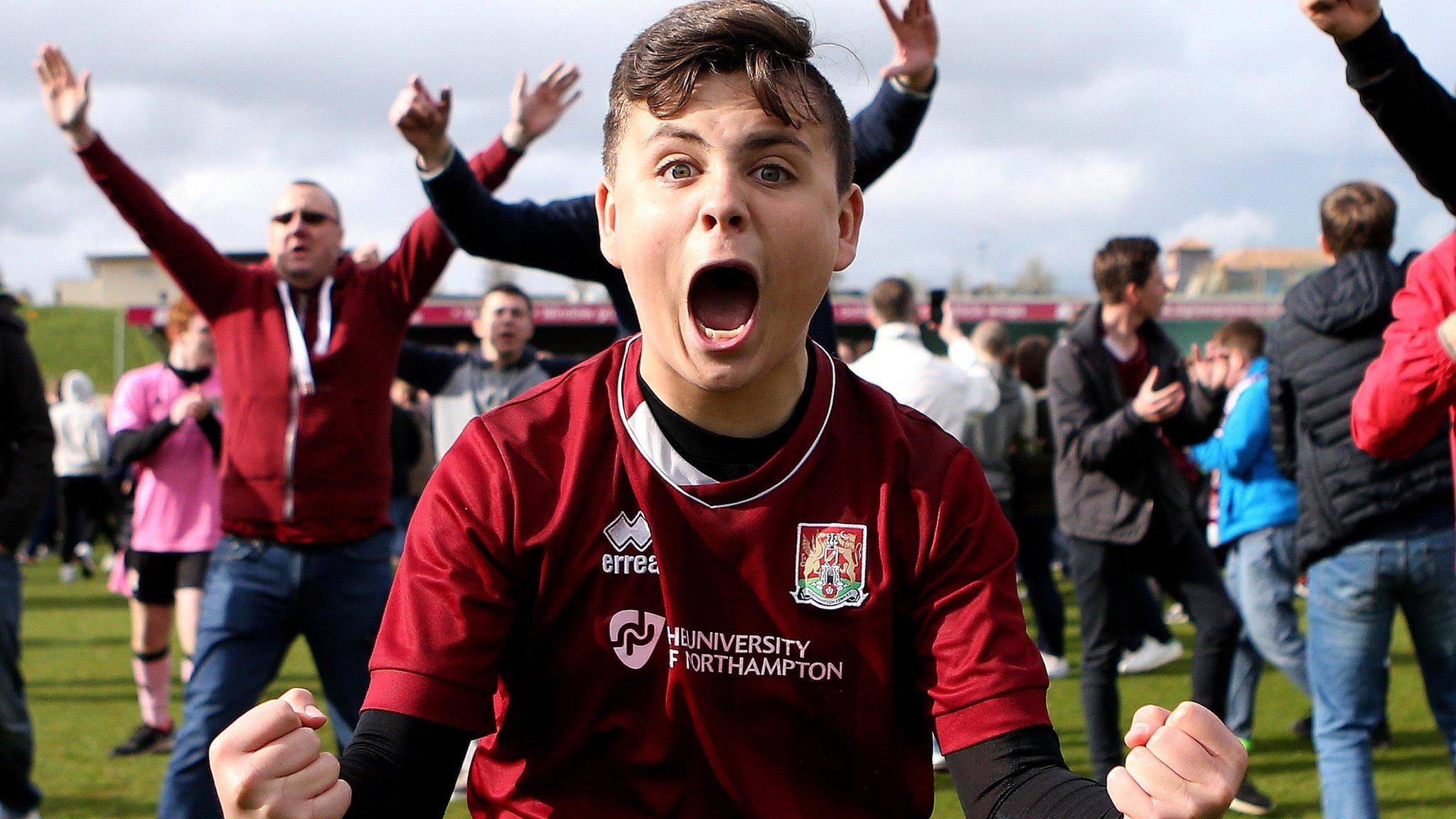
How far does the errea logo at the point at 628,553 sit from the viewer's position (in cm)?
214

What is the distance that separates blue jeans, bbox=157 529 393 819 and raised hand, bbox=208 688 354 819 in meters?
2.89

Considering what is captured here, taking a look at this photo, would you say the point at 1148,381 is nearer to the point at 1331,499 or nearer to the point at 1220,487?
the point at 1331,499

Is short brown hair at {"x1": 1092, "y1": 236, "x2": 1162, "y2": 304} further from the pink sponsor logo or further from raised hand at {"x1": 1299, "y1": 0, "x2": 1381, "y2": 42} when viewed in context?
the pink sponsor logo

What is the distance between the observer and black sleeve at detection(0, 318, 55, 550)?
16.0ft

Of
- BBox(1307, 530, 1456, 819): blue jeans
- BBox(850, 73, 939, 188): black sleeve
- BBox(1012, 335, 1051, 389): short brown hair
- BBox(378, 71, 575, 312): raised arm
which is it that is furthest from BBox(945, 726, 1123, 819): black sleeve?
BBox(1012, 335, 1051, 389): short brown hair

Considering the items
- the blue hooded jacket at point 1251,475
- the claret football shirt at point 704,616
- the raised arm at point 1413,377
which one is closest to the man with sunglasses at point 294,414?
the claret football shirt at point 704,616

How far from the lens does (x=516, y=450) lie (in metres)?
2.13

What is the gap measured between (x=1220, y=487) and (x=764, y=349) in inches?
217

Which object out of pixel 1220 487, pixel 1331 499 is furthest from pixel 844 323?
pixel 1331 499

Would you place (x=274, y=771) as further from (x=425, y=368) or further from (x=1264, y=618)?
(x=1264, y=618)

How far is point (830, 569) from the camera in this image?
214 centimetres

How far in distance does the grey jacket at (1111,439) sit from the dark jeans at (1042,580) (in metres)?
3.25

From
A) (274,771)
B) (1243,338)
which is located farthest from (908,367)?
(274,771)

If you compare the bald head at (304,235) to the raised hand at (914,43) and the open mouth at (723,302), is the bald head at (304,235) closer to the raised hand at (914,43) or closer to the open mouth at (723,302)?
the raised hand at (914,43)
